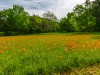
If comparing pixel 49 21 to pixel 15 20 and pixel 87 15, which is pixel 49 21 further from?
pixel 87 15

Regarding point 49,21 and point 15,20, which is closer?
point 15,20

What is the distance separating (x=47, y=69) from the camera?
23.3ft

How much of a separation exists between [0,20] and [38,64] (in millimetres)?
75931

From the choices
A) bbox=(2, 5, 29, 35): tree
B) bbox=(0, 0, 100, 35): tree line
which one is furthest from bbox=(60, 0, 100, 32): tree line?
bbox=(2, 5, 29, 35): tree

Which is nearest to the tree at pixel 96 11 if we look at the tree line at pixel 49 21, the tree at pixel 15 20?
the tree line at pixel 49 21

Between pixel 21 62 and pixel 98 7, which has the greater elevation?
pixel 98 7

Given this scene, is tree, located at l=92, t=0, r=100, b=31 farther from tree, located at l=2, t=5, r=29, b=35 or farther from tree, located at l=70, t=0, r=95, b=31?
tree, located at l=2, t=5, r=29, b=35

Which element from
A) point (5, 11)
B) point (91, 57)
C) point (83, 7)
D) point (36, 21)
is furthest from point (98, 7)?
point (91, 57)

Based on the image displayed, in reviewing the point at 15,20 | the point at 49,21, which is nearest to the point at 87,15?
the point at 15,20

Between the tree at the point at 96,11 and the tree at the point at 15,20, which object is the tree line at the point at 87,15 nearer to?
the tree at the point at 96,11

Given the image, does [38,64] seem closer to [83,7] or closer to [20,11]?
[83,7]

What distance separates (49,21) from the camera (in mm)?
94812

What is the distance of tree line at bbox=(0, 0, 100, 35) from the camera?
210 ft

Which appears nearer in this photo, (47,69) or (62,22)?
(47,69)
